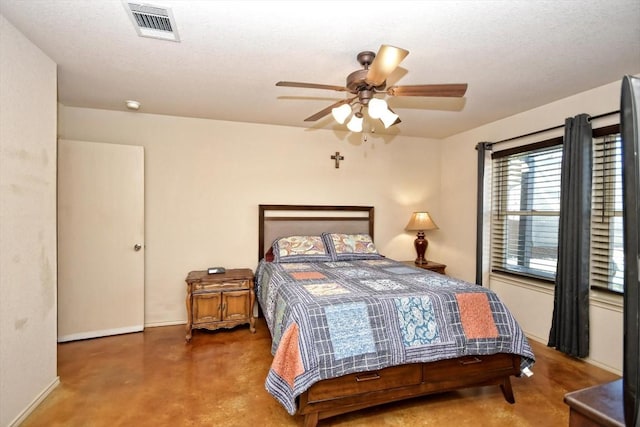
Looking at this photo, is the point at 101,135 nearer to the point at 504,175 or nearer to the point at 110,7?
the point at 110,7

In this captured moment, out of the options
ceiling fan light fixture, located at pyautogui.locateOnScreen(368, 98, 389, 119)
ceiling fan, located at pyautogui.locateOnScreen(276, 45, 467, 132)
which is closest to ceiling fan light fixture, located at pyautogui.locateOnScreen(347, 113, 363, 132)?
ceiling fan, located at pyautogui.locateOnScreen(276, 45, 467, 132)

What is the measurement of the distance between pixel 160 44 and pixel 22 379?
2.37 metres

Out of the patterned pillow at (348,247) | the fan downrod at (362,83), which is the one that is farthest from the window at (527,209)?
the fan downrod at (362,83)

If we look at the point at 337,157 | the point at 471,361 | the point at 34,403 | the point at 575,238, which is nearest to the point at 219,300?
the point at 34,403

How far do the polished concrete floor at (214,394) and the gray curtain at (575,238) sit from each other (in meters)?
0.27

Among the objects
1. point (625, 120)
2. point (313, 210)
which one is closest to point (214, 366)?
point (313, 210)

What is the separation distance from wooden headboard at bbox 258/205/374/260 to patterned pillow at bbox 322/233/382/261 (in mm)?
245

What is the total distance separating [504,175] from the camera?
3879 millimetres

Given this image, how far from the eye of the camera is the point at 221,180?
399 centimetres

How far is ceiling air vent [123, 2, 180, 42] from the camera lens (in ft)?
6.05

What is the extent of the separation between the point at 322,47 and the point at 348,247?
2.37 meters

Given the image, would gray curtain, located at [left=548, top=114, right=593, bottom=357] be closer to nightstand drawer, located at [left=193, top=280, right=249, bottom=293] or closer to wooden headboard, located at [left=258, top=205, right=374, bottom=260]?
wooden headboard, located at [left=258, top=205, right=374, bottom=260]

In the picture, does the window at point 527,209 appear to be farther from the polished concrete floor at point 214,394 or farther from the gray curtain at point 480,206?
the polished concrete floor at point 214,394

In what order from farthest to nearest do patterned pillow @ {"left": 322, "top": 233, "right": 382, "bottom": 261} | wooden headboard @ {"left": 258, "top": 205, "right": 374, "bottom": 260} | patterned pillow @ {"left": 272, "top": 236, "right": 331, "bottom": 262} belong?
wooden headboard @ {"left": 258, "top": 205, "right": 374, "bottom": 260}, patterned pillow @ {"left": 322, "top": 233, "right": 382, "bottom": 261}, patterned pillow @ {"left": 272, "top": 236, "right": 331, "bottom": 262}
